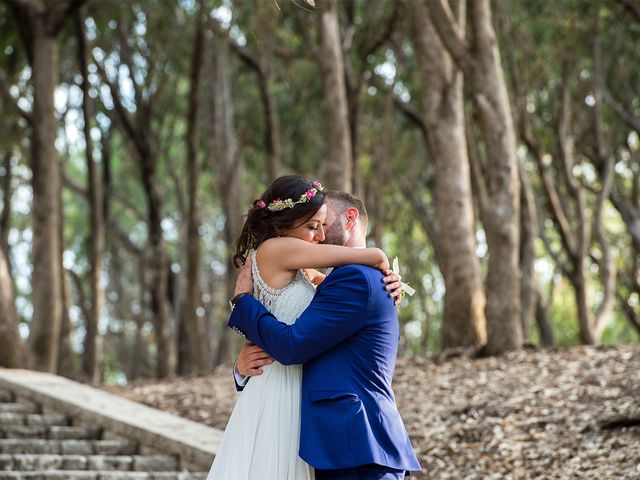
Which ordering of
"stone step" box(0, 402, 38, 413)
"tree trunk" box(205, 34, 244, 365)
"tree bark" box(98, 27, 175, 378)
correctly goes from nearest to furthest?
"stone step" box(0, 402, 38, 413), "tree trunk" box(205, 34, 244, 365), "tree bark" box(98, 27, 175, 378)

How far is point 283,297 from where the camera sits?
3639 mm

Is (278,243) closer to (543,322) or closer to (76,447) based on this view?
(76,447)

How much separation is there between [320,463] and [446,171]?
7567 mm

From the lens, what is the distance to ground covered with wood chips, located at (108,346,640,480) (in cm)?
649

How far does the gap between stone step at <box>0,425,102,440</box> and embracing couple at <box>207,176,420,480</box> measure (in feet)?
15.4

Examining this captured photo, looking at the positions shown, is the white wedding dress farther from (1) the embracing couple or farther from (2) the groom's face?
(2) the groom's face

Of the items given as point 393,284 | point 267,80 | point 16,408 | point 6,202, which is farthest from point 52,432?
point 6,202

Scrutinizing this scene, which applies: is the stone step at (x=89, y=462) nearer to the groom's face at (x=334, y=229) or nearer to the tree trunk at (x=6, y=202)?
the groom's face at (x=334, y=229)

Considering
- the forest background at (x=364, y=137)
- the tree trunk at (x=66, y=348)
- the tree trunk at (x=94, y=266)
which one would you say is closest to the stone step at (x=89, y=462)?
the forest background at (x=364, y=137)

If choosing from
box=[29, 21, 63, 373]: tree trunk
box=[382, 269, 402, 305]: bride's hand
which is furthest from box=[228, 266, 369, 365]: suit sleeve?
box=[29, 21, 63, 373]: tree trunk

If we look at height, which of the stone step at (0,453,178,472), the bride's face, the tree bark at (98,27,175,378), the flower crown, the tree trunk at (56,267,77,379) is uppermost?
the tree bark at (98,27,175,378)

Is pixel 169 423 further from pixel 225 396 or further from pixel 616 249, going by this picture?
A: pixel 616 249

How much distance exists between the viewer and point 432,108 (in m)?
11.0

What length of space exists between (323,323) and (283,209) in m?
0.43
